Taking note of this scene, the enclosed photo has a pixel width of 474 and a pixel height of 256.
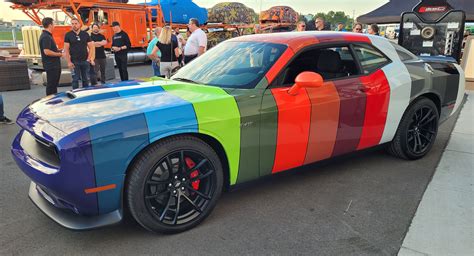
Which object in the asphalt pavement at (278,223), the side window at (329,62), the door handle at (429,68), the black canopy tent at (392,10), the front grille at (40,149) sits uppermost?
the black canopy tent at (392,10)

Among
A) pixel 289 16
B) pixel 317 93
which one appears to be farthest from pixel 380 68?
pixel 289 16

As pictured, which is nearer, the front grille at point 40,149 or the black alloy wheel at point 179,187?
the front grille at point 40,149

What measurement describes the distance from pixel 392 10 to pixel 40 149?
1217 cm

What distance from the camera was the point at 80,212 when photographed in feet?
7.89

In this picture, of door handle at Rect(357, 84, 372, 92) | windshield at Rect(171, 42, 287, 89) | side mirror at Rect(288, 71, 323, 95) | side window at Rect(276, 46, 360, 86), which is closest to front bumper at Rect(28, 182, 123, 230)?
windshield at Rect(171, 42, 287, 89)

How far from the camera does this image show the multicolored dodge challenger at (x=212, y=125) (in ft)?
7.77

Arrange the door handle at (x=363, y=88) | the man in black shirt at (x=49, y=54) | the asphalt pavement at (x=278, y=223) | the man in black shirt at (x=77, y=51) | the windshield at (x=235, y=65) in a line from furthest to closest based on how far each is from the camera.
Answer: the man in black shirt at (x=77, y=51)
the man in black shirt at (x=49, y=54)
the door handle at (x=363, y=88)
the windshield at (x=235, y=65)
the asphalt pavement at (x=278, y=223)

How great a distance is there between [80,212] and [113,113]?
0.67 meters

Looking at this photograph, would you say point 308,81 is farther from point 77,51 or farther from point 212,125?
point 77,51

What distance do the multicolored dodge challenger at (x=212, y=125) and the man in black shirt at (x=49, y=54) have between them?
181 inches

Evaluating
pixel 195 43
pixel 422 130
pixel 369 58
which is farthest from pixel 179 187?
pixel 195 43

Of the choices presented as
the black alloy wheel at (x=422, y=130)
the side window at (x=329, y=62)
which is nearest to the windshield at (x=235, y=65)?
the side window at (x=329, y=62)

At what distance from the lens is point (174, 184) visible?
2684 millimetres

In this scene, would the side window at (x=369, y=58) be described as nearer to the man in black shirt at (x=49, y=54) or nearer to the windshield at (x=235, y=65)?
the windshield at (x=235, y=65)
